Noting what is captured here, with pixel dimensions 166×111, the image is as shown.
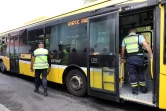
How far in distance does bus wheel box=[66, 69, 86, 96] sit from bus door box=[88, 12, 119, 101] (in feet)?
1.57

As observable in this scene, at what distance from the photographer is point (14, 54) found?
1002 centimetres

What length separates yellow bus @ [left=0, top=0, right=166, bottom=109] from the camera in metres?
4.20

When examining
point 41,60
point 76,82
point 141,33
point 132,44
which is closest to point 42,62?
point 41,60

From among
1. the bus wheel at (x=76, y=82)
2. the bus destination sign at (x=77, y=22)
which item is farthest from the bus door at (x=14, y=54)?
the bus destination sign at (x=77, y=22)

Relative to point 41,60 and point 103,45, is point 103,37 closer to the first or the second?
point 103,45

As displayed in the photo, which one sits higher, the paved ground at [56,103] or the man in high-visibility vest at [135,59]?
the man in high-visibility vest at [135,59]

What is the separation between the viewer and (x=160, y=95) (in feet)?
13.5

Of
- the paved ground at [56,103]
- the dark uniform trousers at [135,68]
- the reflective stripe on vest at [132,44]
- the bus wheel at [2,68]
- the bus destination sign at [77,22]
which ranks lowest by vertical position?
the paved ground at [56,103]

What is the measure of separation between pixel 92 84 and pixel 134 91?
1127 mm

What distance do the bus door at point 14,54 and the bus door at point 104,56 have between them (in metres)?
5.27

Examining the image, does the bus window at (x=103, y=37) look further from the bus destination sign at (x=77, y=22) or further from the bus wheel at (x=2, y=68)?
the bus wheel at (x=2, y=68)

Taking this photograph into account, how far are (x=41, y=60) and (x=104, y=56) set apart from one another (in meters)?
2.38

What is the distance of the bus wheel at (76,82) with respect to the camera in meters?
6.00

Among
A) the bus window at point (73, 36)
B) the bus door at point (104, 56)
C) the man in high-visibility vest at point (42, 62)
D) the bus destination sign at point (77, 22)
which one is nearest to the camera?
the bus door at point (104, 56)
